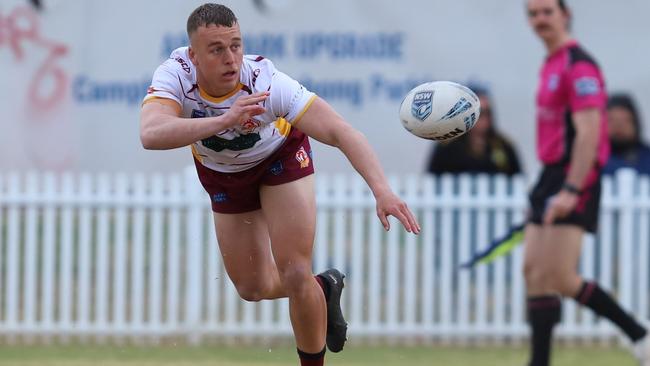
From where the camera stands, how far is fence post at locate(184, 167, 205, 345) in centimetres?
1180

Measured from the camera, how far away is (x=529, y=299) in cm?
952

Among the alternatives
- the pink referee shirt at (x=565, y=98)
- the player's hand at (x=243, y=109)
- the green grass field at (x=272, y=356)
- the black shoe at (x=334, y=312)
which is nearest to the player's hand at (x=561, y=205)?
the pink referee shirt at (x=565, y=98)

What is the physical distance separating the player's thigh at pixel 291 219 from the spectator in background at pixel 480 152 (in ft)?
17.3

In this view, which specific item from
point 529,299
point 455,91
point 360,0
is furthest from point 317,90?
point 455,91

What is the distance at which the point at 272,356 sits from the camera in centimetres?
1138

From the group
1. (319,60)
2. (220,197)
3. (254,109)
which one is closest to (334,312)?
(220,197)

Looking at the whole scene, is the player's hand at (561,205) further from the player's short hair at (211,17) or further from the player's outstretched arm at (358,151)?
the player's short hair at (211,17)

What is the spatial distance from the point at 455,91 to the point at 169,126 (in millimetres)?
1452

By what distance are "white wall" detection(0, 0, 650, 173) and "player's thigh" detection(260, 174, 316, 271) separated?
220 inches

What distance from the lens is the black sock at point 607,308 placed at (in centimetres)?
934

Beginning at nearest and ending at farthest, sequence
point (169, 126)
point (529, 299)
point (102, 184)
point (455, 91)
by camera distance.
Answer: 1. point (169, 126)
2. point (455, 91)
3. point (529, 299)
4. point (102, 184)

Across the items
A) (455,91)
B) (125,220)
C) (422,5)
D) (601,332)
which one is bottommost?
(601,332)

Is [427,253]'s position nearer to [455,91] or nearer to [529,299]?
[529,299]

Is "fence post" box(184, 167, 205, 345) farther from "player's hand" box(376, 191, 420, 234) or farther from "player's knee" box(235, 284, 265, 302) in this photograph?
"player's hand" box(376, 191, 420, 234)
